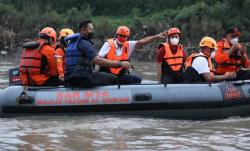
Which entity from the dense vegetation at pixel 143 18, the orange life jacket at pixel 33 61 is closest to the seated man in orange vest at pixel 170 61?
the orange life jacket at pixel 33 61

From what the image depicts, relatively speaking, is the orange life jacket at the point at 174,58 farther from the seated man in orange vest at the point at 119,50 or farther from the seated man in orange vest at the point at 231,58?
the seated man in orange vest at the point at 231,58

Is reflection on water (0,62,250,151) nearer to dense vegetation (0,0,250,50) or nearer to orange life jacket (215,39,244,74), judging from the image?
orange life jacket (215,39,244,74)

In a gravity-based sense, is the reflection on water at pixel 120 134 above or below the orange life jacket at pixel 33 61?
below

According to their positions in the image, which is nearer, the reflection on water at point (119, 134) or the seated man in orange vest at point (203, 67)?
the reflection on water at point (119, 134)

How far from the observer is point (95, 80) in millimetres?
8352

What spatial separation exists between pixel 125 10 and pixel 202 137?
2815cm

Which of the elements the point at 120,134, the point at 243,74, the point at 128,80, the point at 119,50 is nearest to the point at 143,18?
the point at 243,74

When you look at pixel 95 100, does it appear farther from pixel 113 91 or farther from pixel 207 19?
pixel 207 19

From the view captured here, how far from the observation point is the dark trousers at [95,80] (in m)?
8.30

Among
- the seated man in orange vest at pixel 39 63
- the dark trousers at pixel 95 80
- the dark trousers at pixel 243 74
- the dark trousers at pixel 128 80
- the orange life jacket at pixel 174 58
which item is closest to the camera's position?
the dark trousers at pixel 95 80

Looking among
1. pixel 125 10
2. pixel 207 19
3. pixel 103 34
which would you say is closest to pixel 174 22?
pixel 207 19

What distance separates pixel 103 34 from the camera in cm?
2664

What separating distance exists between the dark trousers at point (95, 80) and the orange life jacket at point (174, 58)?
2.73 feet

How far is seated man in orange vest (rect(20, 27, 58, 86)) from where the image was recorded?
841cm
